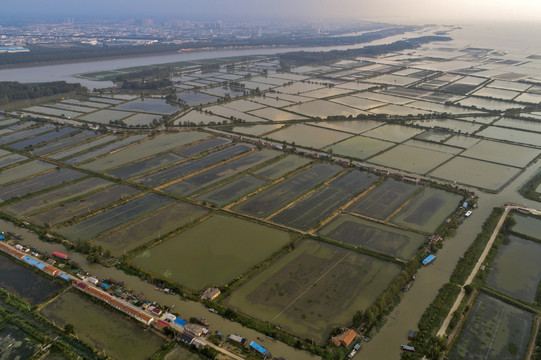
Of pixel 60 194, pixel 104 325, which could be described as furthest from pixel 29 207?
pixel 104 325

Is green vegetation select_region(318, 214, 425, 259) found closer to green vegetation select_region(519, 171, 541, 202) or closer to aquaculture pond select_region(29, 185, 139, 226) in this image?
green vegetation select_region(519, 171, 541, 202)

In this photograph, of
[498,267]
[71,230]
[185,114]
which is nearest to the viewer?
[498,267]

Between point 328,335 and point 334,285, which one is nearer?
point 328,335

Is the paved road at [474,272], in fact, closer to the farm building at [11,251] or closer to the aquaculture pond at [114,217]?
the aquaculture pond at [114,217]

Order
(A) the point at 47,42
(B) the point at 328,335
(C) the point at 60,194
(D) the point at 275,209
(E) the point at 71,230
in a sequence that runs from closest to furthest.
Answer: (B) the point at 328,335 → (E) the point at 71,230 → (D) the point at 275,209 → (C) the point at 60,194 → (A) the point at 47,42

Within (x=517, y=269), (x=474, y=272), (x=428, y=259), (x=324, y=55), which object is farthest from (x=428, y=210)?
(x=324, y=55)

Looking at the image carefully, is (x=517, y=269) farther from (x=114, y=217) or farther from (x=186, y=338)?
(x=114, y=217)

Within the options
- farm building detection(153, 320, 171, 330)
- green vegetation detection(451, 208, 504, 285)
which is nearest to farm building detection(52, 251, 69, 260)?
farm building detection(153, 320, 171, 330)

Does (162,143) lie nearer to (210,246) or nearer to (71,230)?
(71,230)

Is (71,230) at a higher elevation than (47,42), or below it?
below
